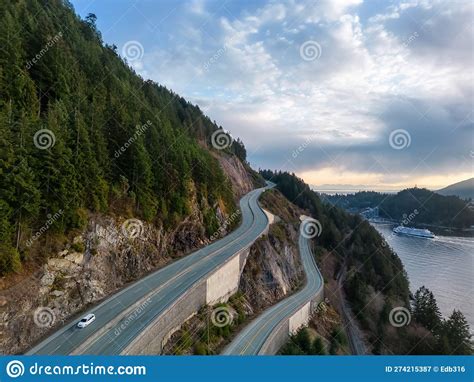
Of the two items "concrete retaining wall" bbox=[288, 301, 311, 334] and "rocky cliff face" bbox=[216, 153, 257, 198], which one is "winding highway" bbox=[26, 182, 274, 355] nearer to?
"concrete retaining wall" bbox=[288, 301, 311, 334]

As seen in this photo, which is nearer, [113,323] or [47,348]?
[47,348]

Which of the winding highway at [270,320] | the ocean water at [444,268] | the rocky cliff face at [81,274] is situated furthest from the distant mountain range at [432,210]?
the rocky cliff face at [81,274]

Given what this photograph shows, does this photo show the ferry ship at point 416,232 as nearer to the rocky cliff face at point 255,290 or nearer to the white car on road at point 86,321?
the rocky cliff face at point 255,290

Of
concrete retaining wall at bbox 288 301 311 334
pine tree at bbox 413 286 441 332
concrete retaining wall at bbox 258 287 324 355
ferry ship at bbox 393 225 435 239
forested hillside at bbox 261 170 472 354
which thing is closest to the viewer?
concrete retaining wall at bbox 258 287 324 355

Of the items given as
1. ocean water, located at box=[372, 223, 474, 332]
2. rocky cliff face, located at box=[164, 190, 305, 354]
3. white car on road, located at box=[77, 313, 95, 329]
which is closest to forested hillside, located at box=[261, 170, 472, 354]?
ocean water, located at box=[372, 223, 474, 332]

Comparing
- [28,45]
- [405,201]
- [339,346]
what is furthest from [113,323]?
[405,201]

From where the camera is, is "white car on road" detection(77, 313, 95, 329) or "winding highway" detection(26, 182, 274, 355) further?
Answer: "white car on road" detection(77, 313, 95, 329)

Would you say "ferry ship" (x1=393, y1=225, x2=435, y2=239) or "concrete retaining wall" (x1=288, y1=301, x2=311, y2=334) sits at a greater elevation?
"ferry ship" (x1=393, y1=225, x2=435, y2=239)

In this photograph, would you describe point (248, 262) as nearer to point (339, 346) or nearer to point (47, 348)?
point (339, 346)
